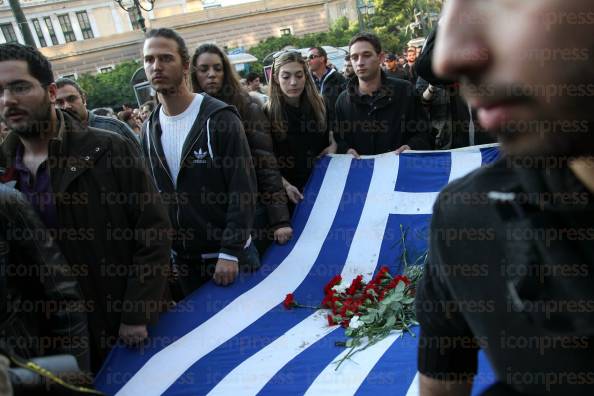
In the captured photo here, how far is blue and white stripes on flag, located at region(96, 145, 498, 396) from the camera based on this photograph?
200cm

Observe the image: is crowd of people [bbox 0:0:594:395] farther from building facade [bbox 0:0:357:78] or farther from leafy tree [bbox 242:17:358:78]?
building facade [bbox 0:0:357:78]

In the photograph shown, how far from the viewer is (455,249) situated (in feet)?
2.31

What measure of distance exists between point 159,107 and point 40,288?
1.33 metres

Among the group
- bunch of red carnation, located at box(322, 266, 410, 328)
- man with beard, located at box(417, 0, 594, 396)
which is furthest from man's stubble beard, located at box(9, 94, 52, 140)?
man with beard, located at box(417, 0, 594, 396)

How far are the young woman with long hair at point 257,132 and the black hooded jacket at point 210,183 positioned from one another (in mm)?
454

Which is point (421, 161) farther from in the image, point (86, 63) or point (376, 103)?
point (86, 63)

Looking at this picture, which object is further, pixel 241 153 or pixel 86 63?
pixel 86 63

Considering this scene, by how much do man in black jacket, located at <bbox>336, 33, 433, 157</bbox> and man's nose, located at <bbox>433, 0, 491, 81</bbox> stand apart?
120 inches

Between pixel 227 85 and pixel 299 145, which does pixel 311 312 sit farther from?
pixel 227 85

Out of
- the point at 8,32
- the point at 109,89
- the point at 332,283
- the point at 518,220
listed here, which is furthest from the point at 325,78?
the point at 8,32

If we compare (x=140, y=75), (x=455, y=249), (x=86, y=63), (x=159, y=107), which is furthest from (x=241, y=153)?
(x=86, y=63)

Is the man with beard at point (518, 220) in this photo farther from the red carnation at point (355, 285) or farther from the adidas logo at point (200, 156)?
the adidas logo at point (200, 156)

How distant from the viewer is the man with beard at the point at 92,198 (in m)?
1.88

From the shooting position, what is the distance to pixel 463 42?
1.67 feet
